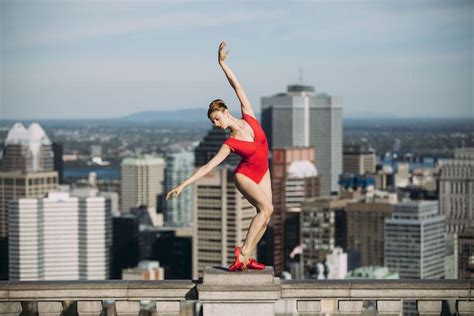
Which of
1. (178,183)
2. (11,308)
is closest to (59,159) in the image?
(178,183)

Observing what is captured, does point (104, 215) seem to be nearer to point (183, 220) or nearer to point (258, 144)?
point (183, 220)

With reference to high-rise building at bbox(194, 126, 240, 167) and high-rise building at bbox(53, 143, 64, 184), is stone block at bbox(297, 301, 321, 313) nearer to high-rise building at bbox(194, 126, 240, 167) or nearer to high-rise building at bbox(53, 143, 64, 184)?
high-rise building at bbox(53, 143, 64, 184)

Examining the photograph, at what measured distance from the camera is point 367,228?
117 metres

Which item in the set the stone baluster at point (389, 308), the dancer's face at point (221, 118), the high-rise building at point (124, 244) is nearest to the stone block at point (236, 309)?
the stone baluster at point (389, 308)

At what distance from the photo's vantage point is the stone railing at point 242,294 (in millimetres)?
10281

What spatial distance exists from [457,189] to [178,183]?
50.6m

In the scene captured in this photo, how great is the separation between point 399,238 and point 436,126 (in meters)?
37.8

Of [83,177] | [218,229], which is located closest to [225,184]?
[218,229]

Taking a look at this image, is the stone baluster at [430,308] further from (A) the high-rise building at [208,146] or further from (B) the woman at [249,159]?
(A) the high-rise building at [208,146]

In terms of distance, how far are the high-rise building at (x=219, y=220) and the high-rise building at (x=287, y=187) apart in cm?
518

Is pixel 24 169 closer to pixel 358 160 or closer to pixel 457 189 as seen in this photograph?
pixel 457 189

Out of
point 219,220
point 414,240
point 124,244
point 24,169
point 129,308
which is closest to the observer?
point 129,308

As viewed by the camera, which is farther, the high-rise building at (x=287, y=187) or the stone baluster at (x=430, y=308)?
the high-rise building at (x=287, y=187)

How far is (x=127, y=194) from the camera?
158250mm
